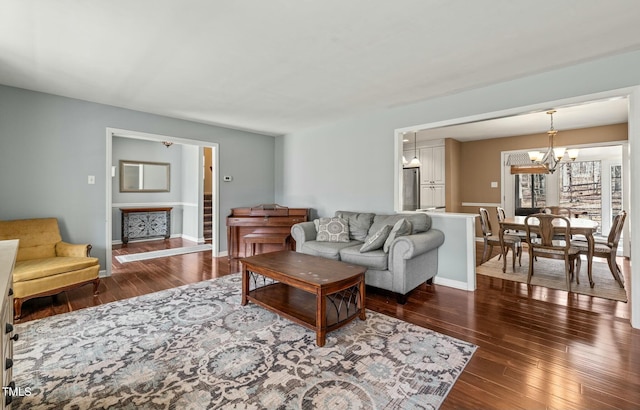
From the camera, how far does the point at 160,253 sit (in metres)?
5.61

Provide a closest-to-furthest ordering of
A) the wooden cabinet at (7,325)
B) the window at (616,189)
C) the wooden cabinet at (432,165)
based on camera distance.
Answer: the wooden cabinet at (7,325), the window at (616,189), the wooden cabinet at (432,165)

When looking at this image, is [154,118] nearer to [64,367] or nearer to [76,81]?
[76,81]

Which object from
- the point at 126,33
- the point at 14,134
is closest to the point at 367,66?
the point at 126,33

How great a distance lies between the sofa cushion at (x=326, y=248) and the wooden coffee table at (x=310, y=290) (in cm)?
53

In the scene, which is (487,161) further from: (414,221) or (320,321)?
(320,321)

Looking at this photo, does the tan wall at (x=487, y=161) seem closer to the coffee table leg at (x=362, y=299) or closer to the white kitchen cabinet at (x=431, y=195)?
the white kitchen cabinet at (x=431, y=195)

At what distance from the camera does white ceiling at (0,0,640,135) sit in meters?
2.01

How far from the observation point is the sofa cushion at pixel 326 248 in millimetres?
3660

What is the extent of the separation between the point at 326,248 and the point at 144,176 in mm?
5459

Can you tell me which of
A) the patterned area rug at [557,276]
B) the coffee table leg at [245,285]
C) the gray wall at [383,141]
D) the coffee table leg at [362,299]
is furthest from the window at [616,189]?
the coffee table leg at [245,285]

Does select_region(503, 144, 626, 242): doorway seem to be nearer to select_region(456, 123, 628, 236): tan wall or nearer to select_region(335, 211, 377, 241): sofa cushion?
select_region(456, 123, 628, 236): tan wall

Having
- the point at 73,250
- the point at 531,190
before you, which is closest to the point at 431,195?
the point at 531,190

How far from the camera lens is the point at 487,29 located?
2.25 metres

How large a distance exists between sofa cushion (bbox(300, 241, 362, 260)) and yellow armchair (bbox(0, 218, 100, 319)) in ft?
8.03
